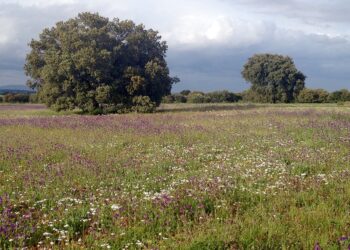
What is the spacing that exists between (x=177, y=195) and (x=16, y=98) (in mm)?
91060

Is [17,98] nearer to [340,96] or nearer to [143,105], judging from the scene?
[143,105]

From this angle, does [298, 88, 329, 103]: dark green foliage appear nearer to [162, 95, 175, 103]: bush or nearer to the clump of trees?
the clump of trees

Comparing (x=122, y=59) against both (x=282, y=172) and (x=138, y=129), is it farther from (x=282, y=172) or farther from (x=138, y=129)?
(x=282, y=172)

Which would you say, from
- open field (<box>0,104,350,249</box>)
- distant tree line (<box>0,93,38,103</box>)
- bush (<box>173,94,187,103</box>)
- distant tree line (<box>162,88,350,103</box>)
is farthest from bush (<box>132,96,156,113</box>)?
bush (<box>173,94,187,103</box>)

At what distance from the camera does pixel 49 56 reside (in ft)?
157

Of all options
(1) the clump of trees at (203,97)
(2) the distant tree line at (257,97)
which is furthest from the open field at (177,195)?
(1) the clump of trees at (203,97)

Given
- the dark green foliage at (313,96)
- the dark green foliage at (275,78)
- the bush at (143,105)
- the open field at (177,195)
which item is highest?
the dark green foliage at (275,78)

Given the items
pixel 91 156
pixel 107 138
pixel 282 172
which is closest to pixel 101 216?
pixel 282 172

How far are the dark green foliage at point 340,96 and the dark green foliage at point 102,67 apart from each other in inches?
2172

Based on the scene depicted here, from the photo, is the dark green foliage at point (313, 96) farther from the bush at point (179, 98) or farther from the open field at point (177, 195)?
the open field at point (177, 195)

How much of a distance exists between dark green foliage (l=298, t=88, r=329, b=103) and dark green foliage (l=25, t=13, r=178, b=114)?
54.6 meters

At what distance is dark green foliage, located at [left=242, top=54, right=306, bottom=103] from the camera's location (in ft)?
318

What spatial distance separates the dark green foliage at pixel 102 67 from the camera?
44344mm

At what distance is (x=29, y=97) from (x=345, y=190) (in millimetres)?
93305
